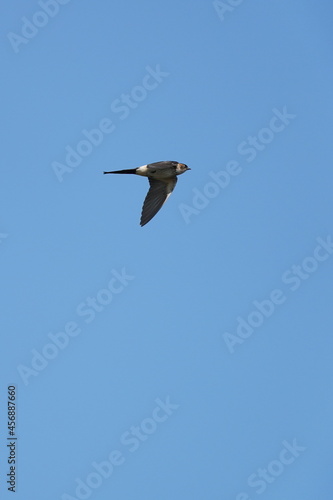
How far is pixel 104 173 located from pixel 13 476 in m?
4.52

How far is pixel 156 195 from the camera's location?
13.8 meters

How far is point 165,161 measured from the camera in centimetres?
1366

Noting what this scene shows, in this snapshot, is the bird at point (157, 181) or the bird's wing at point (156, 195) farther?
the bird's wing at point (156, 195)

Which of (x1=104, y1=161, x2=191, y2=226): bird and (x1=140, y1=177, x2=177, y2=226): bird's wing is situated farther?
(x1=140, y1=177, x2=177, y2=226): bird's wing

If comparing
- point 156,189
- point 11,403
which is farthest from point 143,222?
point 11,403

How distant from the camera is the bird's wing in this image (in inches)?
538

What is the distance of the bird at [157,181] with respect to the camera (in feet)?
44.4

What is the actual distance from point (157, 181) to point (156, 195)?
0.22 meters

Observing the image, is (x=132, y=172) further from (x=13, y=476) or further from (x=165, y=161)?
(x=13, y=476)

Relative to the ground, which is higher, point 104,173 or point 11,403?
point 104,173

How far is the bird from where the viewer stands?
13539 millimetres

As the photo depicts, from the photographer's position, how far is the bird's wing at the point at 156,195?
13.7m

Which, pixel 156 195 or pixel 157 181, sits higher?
pixel 157 181

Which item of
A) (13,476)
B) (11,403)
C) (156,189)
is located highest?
(156,189)
